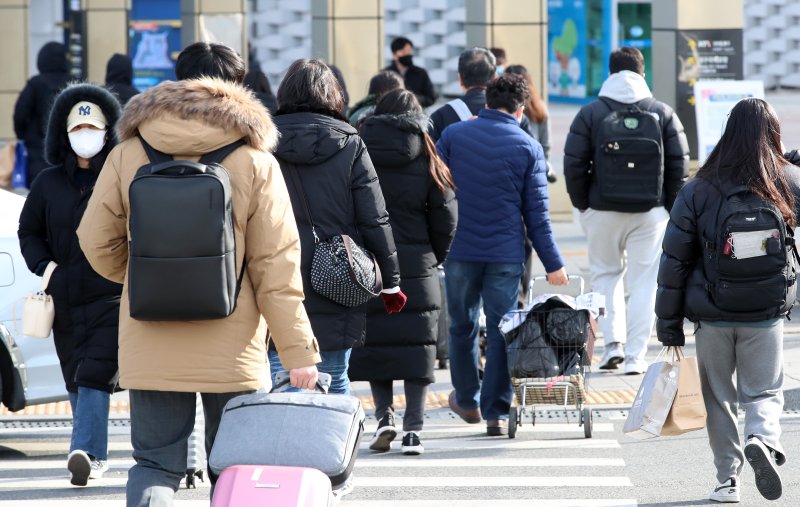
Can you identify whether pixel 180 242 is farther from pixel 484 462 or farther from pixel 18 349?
pixel 18 349

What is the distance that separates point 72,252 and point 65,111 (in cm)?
62

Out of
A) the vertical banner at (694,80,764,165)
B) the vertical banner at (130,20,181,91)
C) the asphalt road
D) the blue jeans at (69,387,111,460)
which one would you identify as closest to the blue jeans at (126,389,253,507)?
the asphalt road

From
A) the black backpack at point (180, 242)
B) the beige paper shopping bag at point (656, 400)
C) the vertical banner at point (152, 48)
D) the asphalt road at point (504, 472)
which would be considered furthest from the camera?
the vertical banner at point (152, 48)

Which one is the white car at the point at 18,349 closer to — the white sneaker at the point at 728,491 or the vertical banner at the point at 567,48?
the white sneaker at the point at 728,491

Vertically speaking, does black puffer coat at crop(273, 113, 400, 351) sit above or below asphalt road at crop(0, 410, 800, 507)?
above

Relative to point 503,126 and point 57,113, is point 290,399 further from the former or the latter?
point 503,126

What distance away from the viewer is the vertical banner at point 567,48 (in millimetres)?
33438

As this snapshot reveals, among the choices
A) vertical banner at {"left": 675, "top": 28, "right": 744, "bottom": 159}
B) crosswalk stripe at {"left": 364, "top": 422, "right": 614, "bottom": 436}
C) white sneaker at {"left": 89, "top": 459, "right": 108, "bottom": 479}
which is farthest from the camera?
vertical banner at {"left": 675, "top": 28, "right": 744, "bottom": 159}

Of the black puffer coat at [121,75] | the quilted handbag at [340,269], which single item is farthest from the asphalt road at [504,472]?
the black puffer coat at [121,75]

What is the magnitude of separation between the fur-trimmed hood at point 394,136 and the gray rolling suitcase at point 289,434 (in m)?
2.89

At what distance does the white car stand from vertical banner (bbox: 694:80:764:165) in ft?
22.0

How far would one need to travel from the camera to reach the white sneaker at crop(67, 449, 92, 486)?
688cm

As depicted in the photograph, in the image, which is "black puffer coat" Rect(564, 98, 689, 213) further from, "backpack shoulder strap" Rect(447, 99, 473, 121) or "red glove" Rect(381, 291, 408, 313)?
"red glove" Rect(381, 291, 408, 313)

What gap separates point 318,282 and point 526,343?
1.90m
